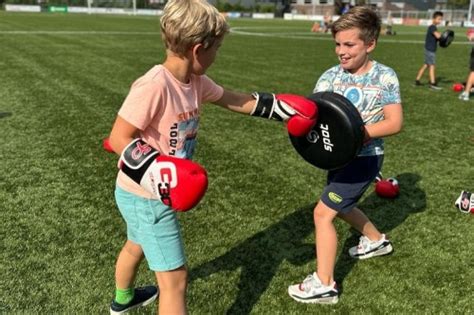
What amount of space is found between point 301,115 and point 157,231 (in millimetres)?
971

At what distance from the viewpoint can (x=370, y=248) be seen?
128 inches

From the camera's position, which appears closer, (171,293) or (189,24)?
(189,24)

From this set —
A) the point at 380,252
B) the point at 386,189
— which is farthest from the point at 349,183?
the point at 386,189

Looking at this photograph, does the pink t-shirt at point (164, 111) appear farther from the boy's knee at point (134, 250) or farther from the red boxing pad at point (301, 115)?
the red boxing pad at point (301, 115)

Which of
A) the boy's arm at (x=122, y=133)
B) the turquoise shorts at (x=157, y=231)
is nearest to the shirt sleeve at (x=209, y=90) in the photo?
the boy's arm at (x=122, y=133)

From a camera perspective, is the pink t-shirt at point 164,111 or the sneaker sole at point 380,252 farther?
the sneaker sole at point 380,252

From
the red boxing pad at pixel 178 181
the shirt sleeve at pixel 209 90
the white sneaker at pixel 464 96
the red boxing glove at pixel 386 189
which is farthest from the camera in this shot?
the white sneaker at pixel 464 96

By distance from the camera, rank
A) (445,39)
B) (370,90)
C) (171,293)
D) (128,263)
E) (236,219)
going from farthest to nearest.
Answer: (445,39)
(236,219)
(370,90)
(128,263)
(171,293)

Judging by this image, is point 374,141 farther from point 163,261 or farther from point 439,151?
point 439,151

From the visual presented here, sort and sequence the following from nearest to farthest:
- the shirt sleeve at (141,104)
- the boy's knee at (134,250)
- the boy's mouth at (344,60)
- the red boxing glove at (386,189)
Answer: the shirt sleeve at (141,104)
the boy's knee at (134,250)
the boy's mouth at (344,60)
the red boxing glove at (386,189)

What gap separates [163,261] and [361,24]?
5.42 ft

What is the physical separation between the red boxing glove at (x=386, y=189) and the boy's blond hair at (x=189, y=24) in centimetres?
282

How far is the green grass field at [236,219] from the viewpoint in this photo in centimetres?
282

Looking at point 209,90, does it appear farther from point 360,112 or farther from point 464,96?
point 464,96
